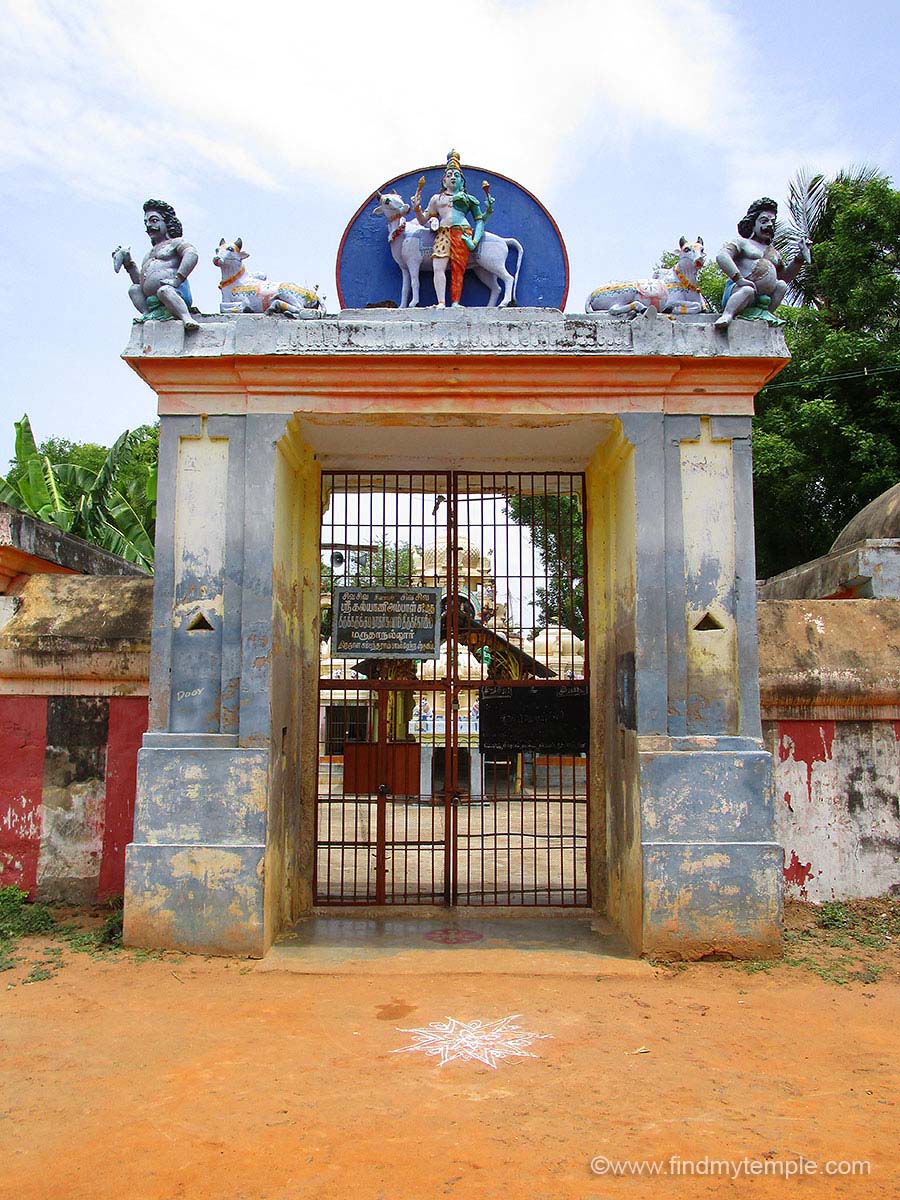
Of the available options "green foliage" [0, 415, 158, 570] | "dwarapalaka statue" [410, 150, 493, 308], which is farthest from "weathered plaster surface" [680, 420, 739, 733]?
"green foliage" [0, 415, 158, 570]

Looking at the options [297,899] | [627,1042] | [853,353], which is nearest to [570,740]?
[297,899]

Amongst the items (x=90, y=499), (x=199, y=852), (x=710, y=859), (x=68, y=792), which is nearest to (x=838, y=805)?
(x=710, y=859)

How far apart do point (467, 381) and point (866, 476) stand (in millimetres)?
12085

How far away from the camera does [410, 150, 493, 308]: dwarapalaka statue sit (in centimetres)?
692

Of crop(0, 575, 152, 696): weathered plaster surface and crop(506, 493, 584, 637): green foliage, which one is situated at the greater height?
crop(506, 493, 584, 637): green foliage

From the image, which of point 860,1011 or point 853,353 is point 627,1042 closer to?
point 860,1011

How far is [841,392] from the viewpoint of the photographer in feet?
55.3

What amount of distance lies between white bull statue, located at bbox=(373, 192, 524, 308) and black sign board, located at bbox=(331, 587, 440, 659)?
2.34 metres

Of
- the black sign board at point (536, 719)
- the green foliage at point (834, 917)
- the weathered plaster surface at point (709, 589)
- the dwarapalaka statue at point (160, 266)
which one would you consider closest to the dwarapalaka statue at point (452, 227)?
the dwarapalaka statue at point (160, 266)

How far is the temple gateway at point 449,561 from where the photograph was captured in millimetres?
5984

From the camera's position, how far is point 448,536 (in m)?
7.51

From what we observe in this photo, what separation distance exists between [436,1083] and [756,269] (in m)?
5.65

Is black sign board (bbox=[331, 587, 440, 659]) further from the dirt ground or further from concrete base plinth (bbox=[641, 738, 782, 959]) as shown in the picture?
the dirt ground

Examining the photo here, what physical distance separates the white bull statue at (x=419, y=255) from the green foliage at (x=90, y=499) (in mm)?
8505
